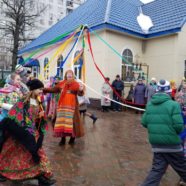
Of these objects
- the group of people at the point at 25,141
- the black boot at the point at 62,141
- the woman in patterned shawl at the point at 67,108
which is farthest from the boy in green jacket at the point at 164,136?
the black boot at the point at 62,141

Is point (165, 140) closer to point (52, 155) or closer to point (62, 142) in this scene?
point (52, 155)

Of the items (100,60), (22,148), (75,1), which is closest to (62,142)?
(22,148)

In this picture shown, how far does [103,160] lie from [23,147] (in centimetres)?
190

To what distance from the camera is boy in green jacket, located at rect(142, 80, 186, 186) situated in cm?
324

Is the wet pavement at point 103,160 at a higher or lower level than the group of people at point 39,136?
lower

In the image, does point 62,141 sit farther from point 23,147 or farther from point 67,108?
point 23,147

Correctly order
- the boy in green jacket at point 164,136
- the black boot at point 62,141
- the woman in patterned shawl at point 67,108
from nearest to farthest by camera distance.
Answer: the boy in green jacket at point 164,136, the woman in patterned shawl at point 67,108, the black boot at point 62,141

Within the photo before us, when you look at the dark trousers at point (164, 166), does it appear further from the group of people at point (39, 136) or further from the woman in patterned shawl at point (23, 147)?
the woman in patterned shawl at point (23, 147)

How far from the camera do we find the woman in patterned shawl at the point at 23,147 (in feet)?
11.2

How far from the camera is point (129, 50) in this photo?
1373cm

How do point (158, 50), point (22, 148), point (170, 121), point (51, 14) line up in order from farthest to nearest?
point (51, 14) < point (158, 50) < point (22, 148) < point (170, 121)

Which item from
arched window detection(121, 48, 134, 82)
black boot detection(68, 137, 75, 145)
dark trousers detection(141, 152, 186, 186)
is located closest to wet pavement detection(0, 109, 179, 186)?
black boot detection(68, 137, 75, 145)

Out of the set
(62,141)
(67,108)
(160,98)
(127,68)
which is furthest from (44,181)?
(127,68)

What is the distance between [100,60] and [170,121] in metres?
9.72
